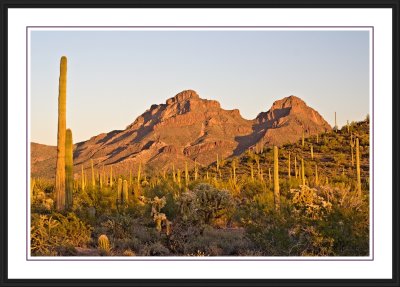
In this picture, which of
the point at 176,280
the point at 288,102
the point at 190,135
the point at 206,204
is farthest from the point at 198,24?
the point at 288,102

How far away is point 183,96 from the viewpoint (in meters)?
91.1

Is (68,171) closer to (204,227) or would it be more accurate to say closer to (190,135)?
(204,227)

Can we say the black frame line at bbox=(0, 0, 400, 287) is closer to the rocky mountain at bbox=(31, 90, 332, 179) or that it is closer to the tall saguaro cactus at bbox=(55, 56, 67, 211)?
the tall saguaro cactus at bbox=(55, 56, 67, 211)

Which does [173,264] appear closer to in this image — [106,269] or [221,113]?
[106,269]

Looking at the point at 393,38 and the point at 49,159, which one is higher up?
the point at 393,38

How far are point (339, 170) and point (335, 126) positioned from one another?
34.5 ft

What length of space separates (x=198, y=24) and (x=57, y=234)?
6333 mm

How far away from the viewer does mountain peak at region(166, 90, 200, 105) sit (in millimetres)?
87319

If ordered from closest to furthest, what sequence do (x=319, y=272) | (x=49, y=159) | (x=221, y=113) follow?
(x=319, y=272), (x=49, y=159), (x=221, y=113)

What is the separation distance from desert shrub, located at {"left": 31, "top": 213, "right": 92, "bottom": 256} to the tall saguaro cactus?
76 centimetres

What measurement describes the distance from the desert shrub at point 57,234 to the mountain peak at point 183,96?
2819 inches

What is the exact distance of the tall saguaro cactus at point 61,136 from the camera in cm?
1436

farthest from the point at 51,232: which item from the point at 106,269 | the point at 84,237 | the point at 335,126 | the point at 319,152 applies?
the point at 335,126

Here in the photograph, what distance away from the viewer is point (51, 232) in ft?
42.6
